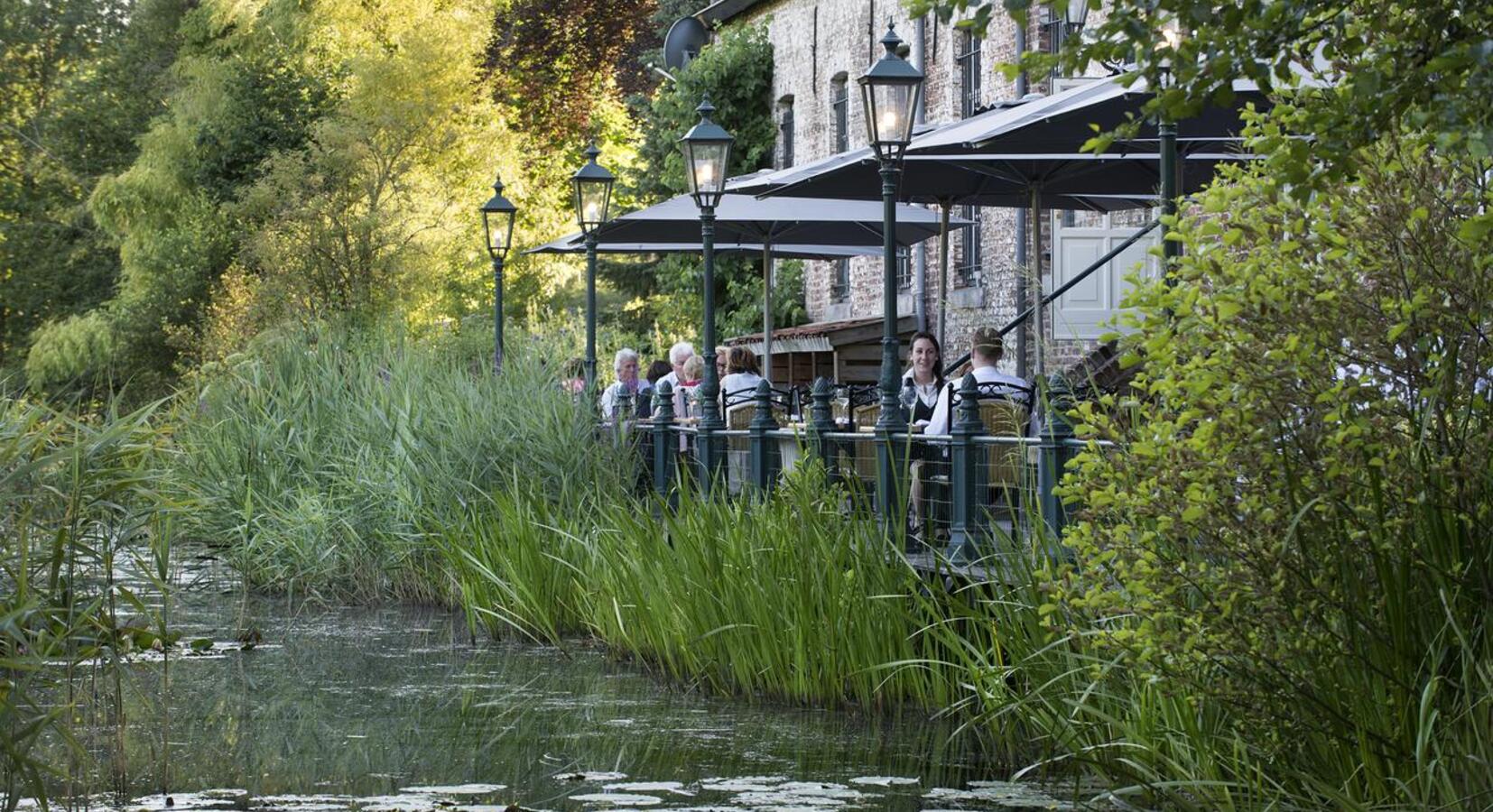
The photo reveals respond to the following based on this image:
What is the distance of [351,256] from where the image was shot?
28.8m

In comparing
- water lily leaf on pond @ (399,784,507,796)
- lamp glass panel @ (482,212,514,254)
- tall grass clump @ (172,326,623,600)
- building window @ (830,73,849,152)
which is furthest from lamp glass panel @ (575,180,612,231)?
building window @ (830,73,849,152)

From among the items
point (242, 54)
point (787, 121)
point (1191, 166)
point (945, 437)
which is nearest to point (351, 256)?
point (787, 121)

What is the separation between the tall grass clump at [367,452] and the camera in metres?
13.2

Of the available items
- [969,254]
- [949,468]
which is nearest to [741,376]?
[949,468]

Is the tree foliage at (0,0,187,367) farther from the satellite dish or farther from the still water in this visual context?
the still water

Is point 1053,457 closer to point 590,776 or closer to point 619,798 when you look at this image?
point 590,776

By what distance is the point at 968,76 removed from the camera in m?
25.7

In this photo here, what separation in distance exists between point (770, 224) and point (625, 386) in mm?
3680

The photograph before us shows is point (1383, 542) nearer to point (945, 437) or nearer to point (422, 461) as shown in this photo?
point (945, 437)

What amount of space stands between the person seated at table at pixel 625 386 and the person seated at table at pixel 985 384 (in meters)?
3.83

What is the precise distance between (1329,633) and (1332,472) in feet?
1.46

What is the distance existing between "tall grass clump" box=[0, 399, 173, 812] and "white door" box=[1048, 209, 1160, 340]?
12851mm

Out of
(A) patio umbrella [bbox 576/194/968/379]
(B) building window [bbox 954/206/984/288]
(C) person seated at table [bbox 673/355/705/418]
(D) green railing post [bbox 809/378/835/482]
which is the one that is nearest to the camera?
(D) green railing post [bbox 809/378/835/482]

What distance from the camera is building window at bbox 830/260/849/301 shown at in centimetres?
3038
